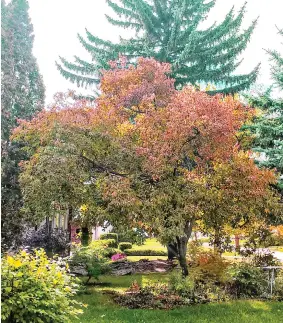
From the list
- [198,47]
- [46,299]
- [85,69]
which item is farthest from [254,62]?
[46,299]

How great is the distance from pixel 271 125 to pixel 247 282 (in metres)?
4.18

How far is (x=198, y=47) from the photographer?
59.7ft

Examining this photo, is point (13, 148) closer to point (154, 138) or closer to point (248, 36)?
point (154, 138)

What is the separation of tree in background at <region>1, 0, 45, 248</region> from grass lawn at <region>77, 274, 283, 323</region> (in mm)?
3469

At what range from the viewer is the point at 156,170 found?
7.73m

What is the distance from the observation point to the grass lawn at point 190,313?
22.1 ft

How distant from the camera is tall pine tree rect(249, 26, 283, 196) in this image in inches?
416

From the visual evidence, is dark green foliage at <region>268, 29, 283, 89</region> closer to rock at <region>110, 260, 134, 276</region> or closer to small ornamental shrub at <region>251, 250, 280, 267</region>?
small ornamental shrub at <region>251, 250, 280, 267</region>

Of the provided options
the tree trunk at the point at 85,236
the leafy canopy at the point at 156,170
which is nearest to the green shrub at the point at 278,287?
the leafy canopy at the point at 156,170

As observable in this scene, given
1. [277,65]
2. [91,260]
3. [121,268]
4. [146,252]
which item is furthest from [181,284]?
[146,252]

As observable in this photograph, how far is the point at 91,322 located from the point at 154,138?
3.54 metres

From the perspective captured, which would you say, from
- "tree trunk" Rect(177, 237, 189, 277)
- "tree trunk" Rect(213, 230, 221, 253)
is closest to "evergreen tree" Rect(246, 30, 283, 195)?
"tree trunk" Rect(213, 230, 221, 253)

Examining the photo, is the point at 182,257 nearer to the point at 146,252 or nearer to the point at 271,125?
the point at 271,125

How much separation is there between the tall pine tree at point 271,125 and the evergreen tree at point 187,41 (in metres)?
6.47
